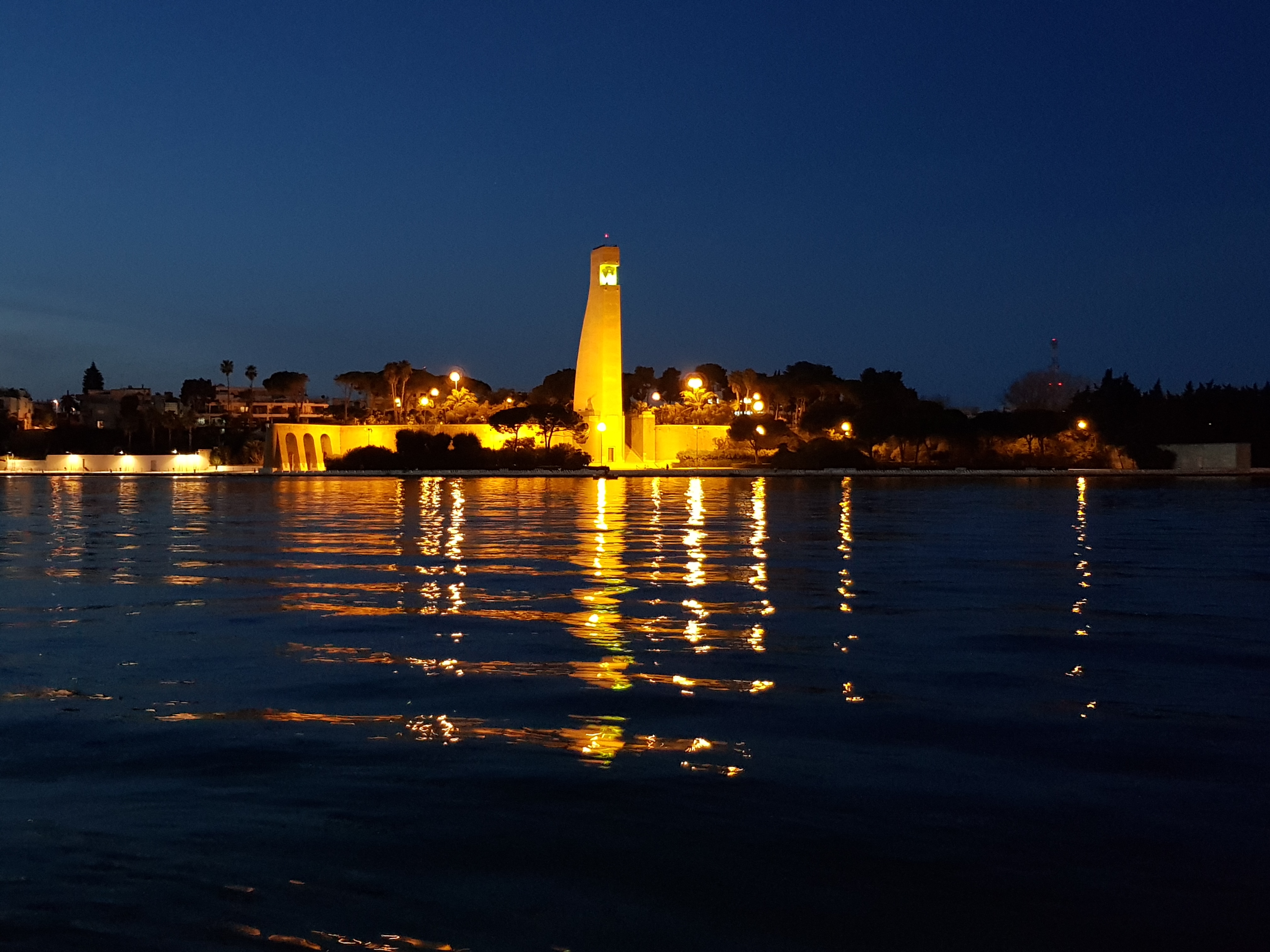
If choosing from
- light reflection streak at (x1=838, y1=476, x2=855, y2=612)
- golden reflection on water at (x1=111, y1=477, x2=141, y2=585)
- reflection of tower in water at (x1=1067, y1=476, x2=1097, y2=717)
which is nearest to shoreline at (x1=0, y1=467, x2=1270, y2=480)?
golden reflection on water at (x1=111, y1=477, x2=141, y2=585)

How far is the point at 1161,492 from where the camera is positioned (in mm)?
48156

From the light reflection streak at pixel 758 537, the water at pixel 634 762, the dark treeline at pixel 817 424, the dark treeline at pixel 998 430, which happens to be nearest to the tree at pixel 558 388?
the dark treeline at pixel 817 424

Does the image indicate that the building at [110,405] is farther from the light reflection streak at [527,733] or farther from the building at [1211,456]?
the light reflection streak at [527,733]

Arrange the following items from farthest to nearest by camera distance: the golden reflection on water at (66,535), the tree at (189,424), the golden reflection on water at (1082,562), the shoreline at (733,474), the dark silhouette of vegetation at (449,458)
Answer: the tree at (189,424) < the dark silhouette of vegetation at (449,458) < the shoreline at (733,474) < the golden reflection on water at (66,535) < the golden reflection on water at (1082,562)

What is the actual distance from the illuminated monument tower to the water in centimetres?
6833

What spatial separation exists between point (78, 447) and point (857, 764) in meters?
114

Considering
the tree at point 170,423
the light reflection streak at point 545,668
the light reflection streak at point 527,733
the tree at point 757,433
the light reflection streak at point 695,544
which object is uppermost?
the tree at point 170,423

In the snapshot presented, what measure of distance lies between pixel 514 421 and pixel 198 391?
87.8 metres

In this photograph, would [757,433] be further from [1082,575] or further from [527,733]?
[527,733]

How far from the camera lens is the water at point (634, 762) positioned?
436 centimetres

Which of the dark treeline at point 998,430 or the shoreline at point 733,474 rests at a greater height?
the dark treeline at point 998,430

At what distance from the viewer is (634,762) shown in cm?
643

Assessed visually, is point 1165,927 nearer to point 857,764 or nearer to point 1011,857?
point 1011,857

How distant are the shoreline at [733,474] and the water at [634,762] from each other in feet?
186
